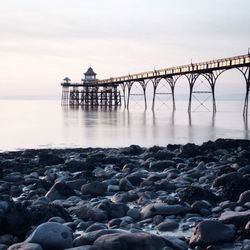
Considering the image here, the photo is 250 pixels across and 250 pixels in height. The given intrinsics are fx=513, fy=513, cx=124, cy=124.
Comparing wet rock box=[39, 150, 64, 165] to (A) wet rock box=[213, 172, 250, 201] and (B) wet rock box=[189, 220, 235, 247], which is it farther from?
(B) wet rock box=[189, 220, 235, 247]

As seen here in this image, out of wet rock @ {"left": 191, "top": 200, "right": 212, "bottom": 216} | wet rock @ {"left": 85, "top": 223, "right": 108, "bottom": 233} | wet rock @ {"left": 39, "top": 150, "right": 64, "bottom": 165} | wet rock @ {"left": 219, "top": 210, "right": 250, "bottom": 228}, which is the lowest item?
wet rock @ {"left": 39, "top": 150, "right": 64, "bottom": 165}

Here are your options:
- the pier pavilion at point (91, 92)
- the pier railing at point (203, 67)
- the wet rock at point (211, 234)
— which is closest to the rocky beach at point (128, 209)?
the wet rock at point (211, 234)

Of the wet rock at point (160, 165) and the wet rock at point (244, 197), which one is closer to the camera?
the wet rock at point (244, 197)

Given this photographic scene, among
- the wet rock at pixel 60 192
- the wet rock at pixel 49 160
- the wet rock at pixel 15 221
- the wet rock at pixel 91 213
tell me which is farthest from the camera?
the wet rock at pixel 49 160

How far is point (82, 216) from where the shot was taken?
7086mm

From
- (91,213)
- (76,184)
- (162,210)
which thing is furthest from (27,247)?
(76,184)

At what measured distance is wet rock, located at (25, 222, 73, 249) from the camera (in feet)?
17.6

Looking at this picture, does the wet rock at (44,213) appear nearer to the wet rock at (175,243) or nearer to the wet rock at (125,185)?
the wet rock at (175,243)

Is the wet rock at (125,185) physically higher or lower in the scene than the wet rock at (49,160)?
higher

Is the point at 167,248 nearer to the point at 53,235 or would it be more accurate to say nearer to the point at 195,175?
the point at 53,235

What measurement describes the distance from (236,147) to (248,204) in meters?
10.0

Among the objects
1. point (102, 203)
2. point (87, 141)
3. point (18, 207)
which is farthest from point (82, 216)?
point (87, 141)

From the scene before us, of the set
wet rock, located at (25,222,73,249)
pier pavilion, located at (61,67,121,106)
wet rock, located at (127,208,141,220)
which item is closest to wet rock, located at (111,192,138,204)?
wet rock, located at (127,208,141,220)

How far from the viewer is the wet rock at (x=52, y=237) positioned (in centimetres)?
538
